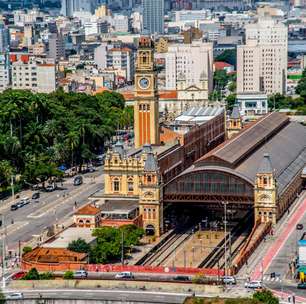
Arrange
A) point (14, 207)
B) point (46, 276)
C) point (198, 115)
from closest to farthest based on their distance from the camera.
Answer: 1. point (46, 276)
2. point (14, 207)
3. point (198, 115)

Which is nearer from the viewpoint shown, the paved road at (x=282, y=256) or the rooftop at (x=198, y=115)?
the paved road at (x=282, y=256)

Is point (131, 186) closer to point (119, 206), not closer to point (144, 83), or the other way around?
point (119, 206)

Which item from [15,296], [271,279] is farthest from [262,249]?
[15,296]

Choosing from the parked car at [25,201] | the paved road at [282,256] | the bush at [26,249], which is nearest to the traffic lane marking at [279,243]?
the paved road at [282,256]

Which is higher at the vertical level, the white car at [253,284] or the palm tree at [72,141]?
the palm tree at [72,141]

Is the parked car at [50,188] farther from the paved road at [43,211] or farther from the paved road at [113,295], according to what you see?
the paved road at [113,295]

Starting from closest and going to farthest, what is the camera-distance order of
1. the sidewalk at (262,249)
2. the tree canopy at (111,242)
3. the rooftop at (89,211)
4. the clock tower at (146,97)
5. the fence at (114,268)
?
the fence at (114,268) < the sidewalk at (262,249) < the tree canopy at (111,242) < the rooftop at (89,211) < the clock tower at (146,97)

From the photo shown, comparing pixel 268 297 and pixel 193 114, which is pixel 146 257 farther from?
pixel 193 114
